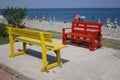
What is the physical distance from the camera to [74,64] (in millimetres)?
6195

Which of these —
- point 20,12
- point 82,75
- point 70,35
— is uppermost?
point 20,12

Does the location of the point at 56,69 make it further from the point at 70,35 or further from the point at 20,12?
the point at 20,12

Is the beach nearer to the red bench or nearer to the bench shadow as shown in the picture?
the red bench

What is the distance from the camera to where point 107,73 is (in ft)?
17.8

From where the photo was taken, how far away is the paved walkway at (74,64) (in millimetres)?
5266

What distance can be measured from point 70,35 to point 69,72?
3.74 meters

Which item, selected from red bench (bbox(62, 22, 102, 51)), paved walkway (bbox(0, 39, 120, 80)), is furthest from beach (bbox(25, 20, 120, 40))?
paved walkway (bbox(0, 39, 120, 80))

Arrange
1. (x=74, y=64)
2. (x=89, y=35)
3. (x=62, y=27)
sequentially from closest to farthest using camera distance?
(x=74, y=64)
(x=89, y=35)
(x=62, y=27)

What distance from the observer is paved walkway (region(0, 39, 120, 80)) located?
5.27 m

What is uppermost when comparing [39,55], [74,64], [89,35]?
[89,35]

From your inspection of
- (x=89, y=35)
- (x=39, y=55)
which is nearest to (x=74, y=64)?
(x=39, y=55)

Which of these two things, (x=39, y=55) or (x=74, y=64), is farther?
(x=39, y=55)

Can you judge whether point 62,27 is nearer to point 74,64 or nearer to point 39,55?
point 39,55

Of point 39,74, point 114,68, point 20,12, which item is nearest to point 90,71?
point 114,68
